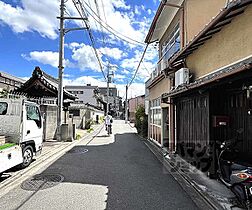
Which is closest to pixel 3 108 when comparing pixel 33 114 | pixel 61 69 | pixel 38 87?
pixel 33 114

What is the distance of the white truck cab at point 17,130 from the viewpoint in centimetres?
638

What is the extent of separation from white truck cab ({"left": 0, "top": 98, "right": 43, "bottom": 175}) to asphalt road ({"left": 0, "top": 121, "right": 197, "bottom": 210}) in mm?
850

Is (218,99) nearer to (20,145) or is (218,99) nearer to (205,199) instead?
(205,199)

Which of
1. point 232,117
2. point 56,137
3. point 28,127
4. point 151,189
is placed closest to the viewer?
point 151,189

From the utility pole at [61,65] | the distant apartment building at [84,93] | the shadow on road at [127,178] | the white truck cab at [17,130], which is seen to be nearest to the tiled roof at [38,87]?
the utility pole at [61,65]

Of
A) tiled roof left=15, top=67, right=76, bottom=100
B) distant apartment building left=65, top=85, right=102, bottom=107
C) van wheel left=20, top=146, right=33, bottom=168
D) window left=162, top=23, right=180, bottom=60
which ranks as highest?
distant apartment building left=65, top=85, right=102, bottom=107

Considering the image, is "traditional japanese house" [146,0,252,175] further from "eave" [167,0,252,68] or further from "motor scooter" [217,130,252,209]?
"motor scooter" [217,130,252,209]

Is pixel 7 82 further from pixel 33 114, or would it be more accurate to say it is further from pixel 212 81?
pixel 212 81

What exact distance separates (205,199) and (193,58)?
506 cm

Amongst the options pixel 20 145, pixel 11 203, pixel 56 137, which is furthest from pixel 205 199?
pixel 56 137

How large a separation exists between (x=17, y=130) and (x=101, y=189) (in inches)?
130

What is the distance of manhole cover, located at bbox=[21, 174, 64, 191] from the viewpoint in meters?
5.52

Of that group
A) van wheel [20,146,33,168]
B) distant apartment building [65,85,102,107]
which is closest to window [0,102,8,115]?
van wheel [20,146,33,168]

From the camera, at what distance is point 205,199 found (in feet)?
15.6
